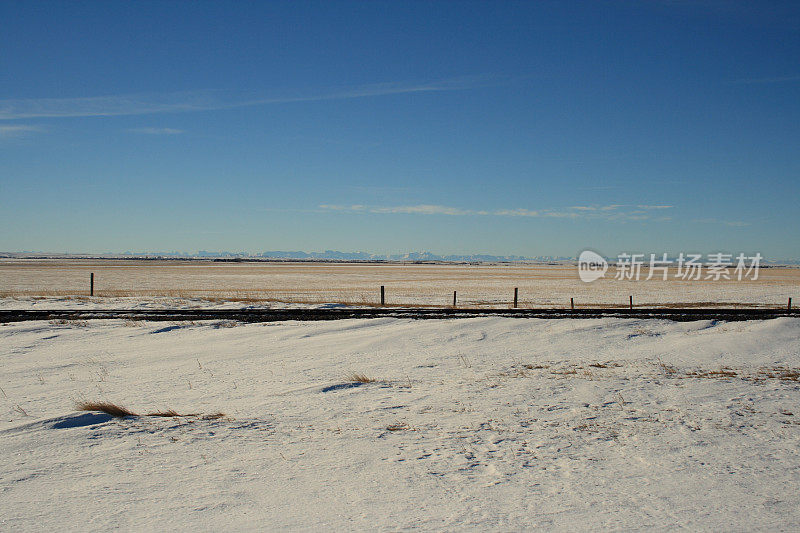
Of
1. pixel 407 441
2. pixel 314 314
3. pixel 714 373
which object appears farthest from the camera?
pixel 314 314

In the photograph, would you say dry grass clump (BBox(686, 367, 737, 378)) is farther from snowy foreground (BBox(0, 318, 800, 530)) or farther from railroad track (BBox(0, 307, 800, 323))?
railroad track (BBox(0, 307, 800, 323))

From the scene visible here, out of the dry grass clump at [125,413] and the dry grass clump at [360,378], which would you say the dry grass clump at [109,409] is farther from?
the dry grass clump at [360,378]

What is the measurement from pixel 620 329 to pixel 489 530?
1444cm

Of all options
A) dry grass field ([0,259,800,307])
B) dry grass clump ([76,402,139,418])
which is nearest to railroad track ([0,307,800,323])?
dry grass field ([0,259,800,307])

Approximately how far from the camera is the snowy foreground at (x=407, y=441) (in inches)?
202

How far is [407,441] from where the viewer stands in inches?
280

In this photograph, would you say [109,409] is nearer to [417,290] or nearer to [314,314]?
[314,314]

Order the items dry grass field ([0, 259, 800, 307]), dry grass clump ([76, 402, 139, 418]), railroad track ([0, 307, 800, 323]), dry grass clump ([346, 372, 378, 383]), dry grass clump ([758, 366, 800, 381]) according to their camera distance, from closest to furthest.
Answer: dry grass clump ([76, 402, 139, 418]) < dry grass clump ([346, 372, 378, 383]) < dry grass clump ([758, 366, 800, 381]) < railroad track ([0, 307, 800, 323]) < dry grass field ([0, 259, 800, 307])

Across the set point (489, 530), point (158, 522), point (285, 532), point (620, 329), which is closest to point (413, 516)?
point (489, 530)

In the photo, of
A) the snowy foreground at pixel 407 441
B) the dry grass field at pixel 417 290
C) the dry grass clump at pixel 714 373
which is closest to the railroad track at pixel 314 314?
the dry grass field at pixel 417 290

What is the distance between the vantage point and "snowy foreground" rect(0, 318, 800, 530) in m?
5.12

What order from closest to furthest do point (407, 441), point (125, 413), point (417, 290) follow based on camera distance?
point (407, 441)
point (125, 413)
point (417, 290)

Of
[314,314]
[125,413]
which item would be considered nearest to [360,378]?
[125,413]

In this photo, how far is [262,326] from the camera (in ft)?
64.0
